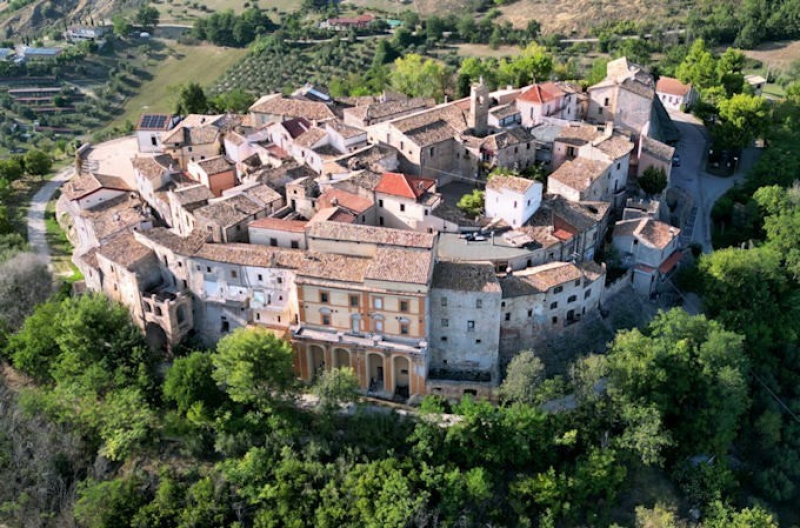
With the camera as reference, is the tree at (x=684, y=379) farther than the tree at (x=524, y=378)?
Yes

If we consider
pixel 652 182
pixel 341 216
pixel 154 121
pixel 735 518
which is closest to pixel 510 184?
pixel 341 216

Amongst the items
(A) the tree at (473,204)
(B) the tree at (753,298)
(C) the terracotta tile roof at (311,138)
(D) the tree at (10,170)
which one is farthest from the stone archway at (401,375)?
(D) the tree at (10,170)

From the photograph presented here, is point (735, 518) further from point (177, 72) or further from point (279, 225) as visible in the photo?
point (177, 72)

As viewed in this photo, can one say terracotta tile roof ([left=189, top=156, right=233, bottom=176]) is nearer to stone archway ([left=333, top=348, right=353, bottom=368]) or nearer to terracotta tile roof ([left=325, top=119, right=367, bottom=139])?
terracotta tile roof ([left=325, top=119, right=367, bottom=139])

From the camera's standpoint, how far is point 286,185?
50.4m

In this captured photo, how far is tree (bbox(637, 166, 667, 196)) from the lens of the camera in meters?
54.3

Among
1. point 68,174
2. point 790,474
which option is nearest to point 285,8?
point 68,174

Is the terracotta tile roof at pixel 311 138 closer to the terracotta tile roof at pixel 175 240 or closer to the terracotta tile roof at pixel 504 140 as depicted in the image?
the terracotta tile roof at pixel 504 140

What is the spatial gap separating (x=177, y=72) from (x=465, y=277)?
7918 cm

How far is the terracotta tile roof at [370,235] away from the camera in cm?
4269

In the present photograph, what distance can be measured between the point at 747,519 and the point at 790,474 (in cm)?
720

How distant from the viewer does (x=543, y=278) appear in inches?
1719

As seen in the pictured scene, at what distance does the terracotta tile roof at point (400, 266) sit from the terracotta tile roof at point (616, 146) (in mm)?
18909

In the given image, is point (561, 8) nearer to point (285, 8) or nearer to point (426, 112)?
point (285, 8)
